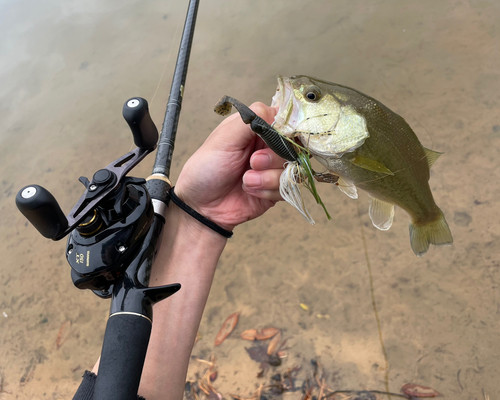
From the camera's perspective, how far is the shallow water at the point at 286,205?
2254mm

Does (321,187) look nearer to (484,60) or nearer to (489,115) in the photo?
(489,115)

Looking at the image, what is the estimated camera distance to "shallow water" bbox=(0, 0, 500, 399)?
2.25 m

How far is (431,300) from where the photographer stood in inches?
91.1

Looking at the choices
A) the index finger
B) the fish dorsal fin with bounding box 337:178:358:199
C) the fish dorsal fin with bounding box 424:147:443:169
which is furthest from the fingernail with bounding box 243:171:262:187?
the fish dorsal fin with bounding box 424:147:443:169

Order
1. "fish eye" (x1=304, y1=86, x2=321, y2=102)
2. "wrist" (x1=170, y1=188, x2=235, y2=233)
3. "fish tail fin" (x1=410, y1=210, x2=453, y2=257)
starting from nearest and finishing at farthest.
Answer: "fish eye" (x1=304, y1=86, x2=321, y2=102) → "fish tail fin" (x1=410, y1=210, x2=453, y2=257) → "wrist" (x1=170, y1=188, x2=235, y2=233)

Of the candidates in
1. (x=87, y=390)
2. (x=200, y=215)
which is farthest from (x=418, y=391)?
(x=87, y=390)

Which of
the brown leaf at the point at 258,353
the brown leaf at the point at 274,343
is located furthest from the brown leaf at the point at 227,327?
the brown leaf at the point at 274,343

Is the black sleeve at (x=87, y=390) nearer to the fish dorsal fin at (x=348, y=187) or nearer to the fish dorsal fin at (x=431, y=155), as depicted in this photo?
the fish dorsal fin at (x=348, y=187)

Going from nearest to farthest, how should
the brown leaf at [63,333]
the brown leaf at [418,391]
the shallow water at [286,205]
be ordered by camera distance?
the brown leaf at [418,391], the shallow water at [286,205], the brown leaf at [63,333]

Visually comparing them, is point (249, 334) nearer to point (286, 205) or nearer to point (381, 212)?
point (286, 205)

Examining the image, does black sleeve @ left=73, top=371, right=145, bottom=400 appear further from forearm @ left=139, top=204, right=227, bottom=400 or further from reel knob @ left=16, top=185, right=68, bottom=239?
reel knob @ left=16, top=185, right=68, bottom=239

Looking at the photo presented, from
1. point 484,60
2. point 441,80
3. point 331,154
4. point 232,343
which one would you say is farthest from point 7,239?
point 484,60

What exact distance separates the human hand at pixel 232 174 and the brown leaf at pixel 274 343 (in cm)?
97

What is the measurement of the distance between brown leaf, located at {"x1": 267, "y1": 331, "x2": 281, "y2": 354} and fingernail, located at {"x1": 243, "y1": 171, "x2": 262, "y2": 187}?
1.34 meters
